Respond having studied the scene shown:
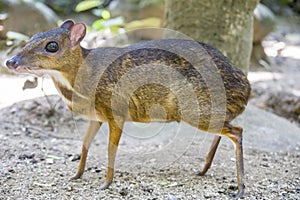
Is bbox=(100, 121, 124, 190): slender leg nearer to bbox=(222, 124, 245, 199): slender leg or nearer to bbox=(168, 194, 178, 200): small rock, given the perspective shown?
bbox=(168, 194, 178, 200): small rock

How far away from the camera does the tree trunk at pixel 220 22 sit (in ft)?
16.9

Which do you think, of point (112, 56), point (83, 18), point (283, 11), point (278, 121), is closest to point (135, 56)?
point (112, 56)

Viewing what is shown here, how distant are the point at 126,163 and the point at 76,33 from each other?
1350 millimetres

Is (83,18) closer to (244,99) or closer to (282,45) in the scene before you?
(282,45)

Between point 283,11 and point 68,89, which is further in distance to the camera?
point 283,11

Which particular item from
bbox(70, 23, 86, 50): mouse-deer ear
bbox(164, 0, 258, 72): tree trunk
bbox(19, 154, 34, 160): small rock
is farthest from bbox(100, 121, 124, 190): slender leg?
bbox(164, 0, 258, 72): tree trunk

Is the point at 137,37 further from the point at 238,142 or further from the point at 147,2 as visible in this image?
the point at 238,142

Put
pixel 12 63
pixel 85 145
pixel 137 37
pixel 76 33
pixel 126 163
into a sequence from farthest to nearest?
1. pixel 137 37
2. pixel 126 163
3. pixel 85 145
4. pixel 76 33
5. pixel 12 63

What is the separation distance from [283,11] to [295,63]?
4625 millimetres

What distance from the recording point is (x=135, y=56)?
11.7 ft

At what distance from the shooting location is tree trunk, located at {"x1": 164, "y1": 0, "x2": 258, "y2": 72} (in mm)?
5152

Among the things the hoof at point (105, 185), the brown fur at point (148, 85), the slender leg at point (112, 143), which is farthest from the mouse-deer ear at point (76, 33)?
the hoof at point (105, 185)

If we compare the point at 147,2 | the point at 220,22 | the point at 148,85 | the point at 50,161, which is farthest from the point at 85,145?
the point at 147,2

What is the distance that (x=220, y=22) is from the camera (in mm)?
5168
